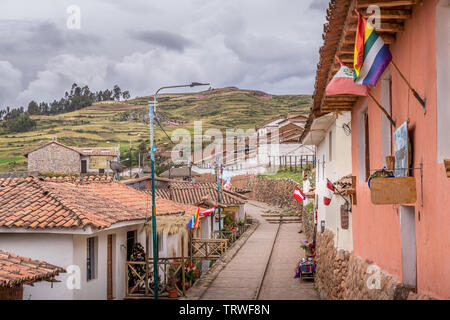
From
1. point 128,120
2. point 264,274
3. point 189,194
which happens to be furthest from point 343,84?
point 128,120

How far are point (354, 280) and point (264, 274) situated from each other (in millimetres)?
14943

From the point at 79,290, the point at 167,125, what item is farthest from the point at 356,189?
the point at 167,125

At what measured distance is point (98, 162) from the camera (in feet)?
243

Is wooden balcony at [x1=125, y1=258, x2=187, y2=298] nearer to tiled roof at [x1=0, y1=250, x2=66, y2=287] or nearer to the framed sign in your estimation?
tiled roof at [x1=0, y1=250, x2=66, y2=287]

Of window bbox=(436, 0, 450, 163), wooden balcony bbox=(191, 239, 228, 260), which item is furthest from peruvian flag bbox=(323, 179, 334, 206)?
window bbox=(436, 0, 450, 163)

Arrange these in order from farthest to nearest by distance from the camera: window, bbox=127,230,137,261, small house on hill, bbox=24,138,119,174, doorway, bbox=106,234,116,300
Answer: small house on hill, bbox=24,138,119,174
window, bbox=127,230,137,261
doorway, bbox=106,234,116,300

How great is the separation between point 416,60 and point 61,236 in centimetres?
1092

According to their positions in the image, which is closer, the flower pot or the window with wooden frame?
the window with wooden frame

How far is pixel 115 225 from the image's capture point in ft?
52.1

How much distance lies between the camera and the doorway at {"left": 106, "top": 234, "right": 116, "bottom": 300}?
1709 cm

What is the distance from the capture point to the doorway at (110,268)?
17094mm

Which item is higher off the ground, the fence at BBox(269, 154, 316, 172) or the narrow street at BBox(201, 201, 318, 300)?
the fence at BBox(269, 154, 316, 172)

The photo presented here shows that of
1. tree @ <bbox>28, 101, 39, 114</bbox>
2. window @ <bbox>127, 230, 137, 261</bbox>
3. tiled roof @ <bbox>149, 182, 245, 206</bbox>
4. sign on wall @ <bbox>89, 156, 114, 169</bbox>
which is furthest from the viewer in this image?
tree @ <bbox>28, 101, 39, 114</bbox>

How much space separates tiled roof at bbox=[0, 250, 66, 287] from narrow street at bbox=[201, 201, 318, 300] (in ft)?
27.6
